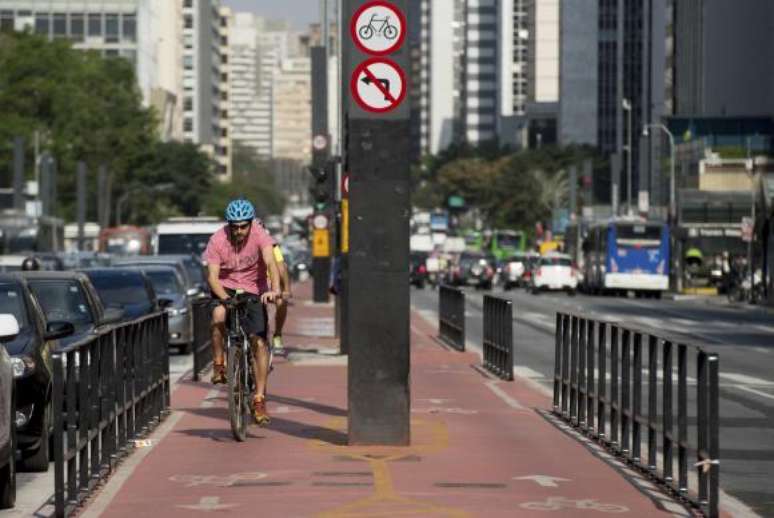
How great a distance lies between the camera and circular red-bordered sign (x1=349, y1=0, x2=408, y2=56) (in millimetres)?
17234

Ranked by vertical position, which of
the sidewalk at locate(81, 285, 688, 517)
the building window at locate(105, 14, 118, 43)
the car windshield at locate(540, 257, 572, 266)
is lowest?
the car windshield at locate(540, 257, 572, 266)

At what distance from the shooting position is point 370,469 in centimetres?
1574

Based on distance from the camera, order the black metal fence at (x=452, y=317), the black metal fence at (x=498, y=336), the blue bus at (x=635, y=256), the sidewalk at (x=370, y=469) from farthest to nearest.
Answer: the blue bus at (x=635, y=256)
the black metal fence at (x=452, y=317)
the black metal fence at (x=498, y=336)
the sidewalk at (x=370, y=469)

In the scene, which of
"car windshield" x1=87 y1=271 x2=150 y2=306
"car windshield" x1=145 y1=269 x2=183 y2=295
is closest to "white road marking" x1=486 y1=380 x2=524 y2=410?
"car windshield" x1=87 y1=271 x2=150 y2=306

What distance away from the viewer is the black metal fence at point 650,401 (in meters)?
13.2

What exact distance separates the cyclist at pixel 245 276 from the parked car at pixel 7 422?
4119 mm

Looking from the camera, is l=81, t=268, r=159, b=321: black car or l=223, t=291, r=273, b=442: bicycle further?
l=81, t=268, r=159, b=321: black car

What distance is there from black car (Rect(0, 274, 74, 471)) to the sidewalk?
0.69 m

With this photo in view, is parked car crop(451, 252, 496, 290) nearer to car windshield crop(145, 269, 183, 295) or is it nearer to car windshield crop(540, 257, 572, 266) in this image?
car windshield crop(540, 257, 572, 266)

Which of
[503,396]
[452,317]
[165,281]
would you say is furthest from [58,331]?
[452,317]

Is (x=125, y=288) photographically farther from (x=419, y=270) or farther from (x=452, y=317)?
(x=419, y=270)

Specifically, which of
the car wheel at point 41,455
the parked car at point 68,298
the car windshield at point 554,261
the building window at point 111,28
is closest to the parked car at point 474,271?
the car windshield at point 554,261

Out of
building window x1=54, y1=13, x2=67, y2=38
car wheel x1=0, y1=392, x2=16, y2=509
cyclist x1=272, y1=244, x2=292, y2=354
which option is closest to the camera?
car wheel x1=0, y1=392, x2=16, y2=509

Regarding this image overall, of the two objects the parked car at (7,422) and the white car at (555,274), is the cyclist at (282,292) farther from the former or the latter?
the white car at (555,274)
